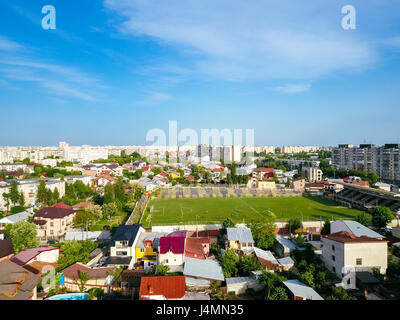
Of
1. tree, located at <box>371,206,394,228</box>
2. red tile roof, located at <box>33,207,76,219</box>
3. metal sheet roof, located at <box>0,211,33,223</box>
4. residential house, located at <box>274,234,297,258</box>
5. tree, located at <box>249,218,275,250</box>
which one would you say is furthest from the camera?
metal sheet roof, located at <box>0,211,33,223</box>

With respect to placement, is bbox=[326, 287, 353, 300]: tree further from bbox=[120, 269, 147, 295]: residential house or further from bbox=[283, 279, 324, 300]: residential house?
bbox=[120, 269, 147, 295]: residential house

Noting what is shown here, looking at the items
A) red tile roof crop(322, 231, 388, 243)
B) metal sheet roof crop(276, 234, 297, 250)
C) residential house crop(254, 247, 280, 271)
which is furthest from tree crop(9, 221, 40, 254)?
red tile roof crop(322, 231, 388, 243)

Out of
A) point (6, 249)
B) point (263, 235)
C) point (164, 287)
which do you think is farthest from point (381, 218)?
point (6, 249)

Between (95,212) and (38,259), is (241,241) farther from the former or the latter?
(95,212)

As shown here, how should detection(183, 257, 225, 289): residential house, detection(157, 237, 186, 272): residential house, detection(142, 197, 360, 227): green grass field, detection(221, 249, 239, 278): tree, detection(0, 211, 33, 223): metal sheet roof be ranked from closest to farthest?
detection(183, 257, 225, 289): residential house, detection(221, 249, 239, 278): tree, detection(157, 237, 186, 272): residential house, detection(0, 211, 33, 223): metal sheet roof, detection(142, 197, 360, 227): green grass field

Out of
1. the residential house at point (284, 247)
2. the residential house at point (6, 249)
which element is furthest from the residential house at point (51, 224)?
the residential house at point (284, 247)

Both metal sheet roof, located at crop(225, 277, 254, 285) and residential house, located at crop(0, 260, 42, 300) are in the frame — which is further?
metal sheet roof, located at crop(225, 277, 254, 285)

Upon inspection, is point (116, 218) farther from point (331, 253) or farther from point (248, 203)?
point (331, 253)

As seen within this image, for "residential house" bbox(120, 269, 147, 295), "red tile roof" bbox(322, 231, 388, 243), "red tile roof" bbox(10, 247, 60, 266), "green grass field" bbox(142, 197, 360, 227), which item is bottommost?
"green grass field" bbox(142, 197, 360, 227)

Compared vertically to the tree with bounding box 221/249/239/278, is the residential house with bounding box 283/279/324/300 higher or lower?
higher
